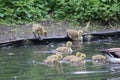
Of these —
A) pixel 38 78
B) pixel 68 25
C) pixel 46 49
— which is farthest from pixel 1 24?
pixel 38 78

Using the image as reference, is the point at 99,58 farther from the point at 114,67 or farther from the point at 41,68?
the point at 41,68

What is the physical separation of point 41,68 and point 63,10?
788 centimetres

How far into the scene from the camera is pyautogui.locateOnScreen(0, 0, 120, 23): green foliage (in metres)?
19.5

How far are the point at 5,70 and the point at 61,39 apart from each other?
4872mm

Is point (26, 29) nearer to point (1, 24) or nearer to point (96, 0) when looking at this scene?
point (1, 24)

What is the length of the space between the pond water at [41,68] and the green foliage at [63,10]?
3.54 meters

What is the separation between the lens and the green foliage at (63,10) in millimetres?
19547

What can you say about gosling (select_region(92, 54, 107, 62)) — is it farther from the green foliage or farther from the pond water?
the green foliage

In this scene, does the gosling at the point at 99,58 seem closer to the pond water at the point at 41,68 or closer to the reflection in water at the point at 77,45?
the pond water at the point at 41,68

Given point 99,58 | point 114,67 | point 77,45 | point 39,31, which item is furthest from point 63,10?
point 114,67

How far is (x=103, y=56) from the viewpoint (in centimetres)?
1379

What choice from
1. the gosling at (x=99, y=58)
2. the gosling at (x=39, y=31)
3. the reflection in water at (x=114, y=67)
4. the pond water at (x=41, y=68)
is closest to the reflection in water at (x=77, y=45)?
the pond water at (x=41, y=68)

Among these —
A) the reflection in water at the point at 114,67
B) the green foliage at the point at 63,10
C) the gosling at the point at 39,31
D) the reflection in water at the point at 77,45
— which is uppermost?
the green foliage at the point at 63,10

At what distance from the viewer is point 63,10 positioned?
20.4 m
